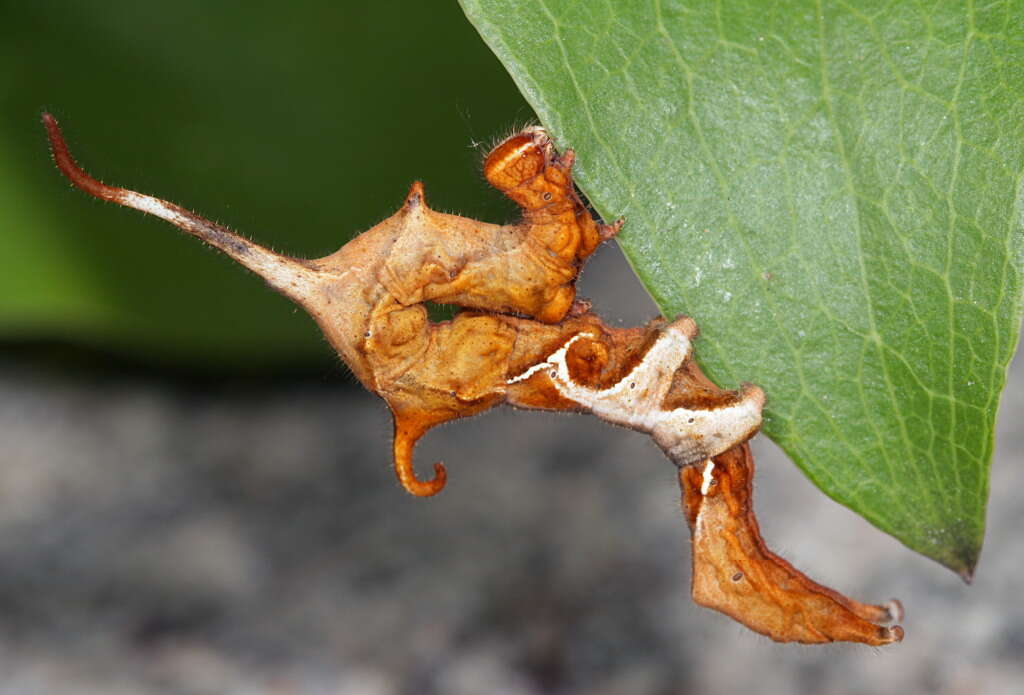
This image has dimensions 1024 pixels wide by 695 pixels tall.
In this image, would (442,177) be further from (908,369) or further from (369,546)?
(908,369)

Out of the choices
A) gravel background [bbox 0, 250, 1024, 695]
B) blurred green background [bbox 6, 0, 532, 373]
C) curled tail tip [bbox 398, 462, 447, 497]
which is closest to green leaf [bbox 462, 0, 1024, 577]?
curled tail tip [bbox 398, 462, 447, 497]

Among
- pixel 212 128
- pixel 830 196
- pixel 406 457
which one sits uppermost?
pixel 212 128

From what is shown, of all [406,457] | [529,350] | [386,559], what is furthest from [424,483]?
[386,559]

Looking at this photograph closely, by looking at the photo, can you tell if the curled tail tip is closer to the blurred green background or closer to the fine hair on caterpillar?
the fine hair on caterpillar

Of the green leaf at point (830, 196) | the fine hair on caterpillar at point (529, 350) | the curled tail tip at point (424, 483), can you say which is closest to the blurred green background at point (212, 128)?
the fine hair on caterpillar at point (529, 350)

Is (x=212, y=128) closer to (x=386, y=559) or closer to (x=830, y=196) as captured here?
(x=386, y=559)

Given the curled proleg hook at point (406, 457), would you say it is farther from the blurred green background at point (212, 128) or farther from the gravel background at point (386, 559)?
the blurred green background at point (212, 128)

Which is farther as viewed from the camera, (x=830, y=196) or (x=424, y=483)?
(x=424, y=483)
